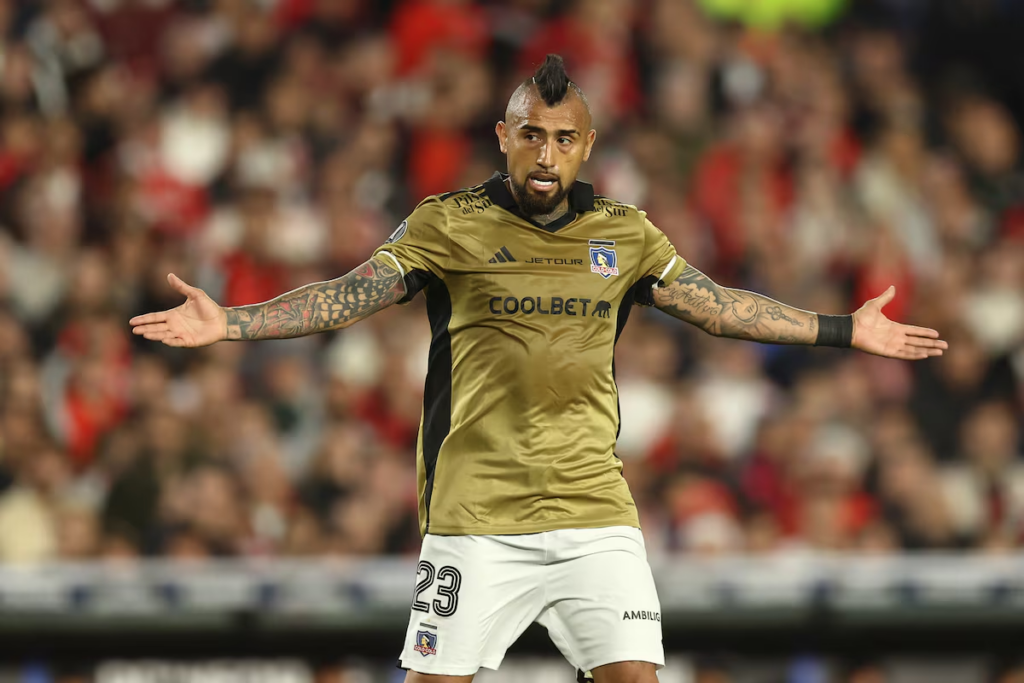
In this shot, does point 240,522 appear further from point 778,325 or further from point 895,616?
point 778,325

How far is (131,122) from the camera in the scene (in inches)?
463

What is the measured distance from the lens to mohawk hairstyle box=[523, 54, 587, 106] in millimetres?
5250

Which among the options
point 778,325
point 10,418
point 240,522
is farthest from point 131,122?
point 778,325

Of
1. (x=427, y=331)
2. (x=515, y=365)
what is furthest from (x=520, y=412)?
(x=427, y=331)

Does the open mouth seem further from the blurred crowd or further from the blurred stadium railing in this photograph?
the blurred crowd

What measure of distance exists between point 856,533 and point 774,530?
18.9 inches

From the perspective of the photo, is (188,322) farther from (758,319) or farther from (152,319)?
(758,319)

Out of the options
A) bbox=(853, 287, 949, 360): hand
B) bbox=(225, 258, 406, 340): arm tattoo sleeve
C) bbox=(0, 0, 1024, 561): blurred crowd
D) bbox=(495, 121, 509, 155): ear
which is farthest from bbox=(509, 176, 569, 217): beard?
bbox=(0, 0, 1024, 561): blurred crowd

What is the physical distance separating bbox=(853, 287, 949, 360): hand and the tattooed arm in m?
1.61

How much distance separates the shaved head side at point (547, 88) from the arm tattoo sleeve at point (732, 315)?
0.70 metres

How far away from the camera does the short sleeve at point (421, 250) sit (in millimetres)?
5344

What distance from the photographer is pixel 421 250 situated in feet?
17.6

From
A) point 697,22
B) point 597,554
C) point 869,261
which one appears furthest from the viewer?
point 697,22

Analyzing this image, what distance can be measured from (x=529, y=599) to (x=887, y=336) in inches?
61.7
